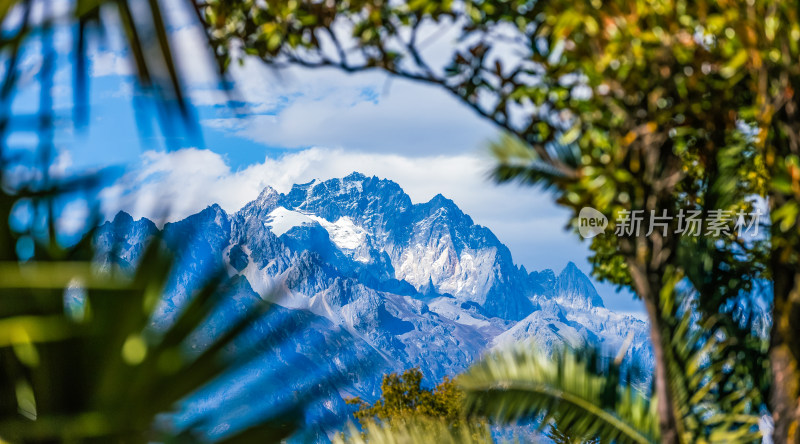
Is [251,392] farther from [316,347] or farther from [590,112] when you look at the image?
[590,112]

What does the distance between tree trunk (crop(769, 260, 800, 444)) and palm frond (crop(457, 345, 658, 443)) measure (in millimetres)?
755

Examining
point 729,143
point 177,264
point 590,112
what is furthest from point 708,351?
point 177,264

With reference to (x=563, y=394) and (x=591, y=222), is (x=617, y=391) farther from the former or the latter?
(x=591, y=222)

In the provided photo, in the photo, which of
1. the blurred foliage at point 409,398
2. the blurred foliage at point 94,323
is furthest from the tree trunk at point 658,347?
the blurred foliage at point 409,398

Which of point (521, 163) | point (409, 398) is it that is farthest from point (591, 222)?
point (409, 398)

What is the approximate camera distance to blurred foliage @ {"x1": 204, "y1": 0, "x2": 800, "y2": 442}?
3.08m

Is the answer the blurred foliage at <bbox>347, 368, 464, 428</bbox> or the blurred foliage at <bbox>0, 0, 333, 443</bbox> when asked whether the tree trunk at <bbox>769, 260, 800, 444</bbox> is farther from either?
the blurred foliage at <bbox>347, 368, 464, 428</bbox>

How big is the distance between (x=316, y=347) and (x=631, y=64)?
2266 millimetres

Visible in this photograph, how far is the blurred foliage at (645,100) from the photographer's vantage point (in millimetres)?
3080

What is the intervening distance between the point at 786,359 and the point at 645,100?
5.69 ft

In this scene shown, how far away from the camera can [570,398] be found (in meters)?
4.41

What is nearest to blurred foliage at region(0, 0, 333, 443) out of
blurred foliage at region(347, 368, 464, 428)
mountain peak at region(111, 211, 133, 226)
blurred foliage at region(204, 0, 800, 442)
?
mountain peak at region(111, 211, 133, 226)

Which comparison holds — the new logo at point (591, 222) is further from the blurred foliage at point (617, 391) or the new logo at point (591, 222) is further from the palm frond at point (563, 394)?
the palm frond at point (563, 394)

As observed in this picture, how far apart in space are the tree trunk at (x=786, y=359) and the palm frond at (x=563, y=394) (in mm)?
755
